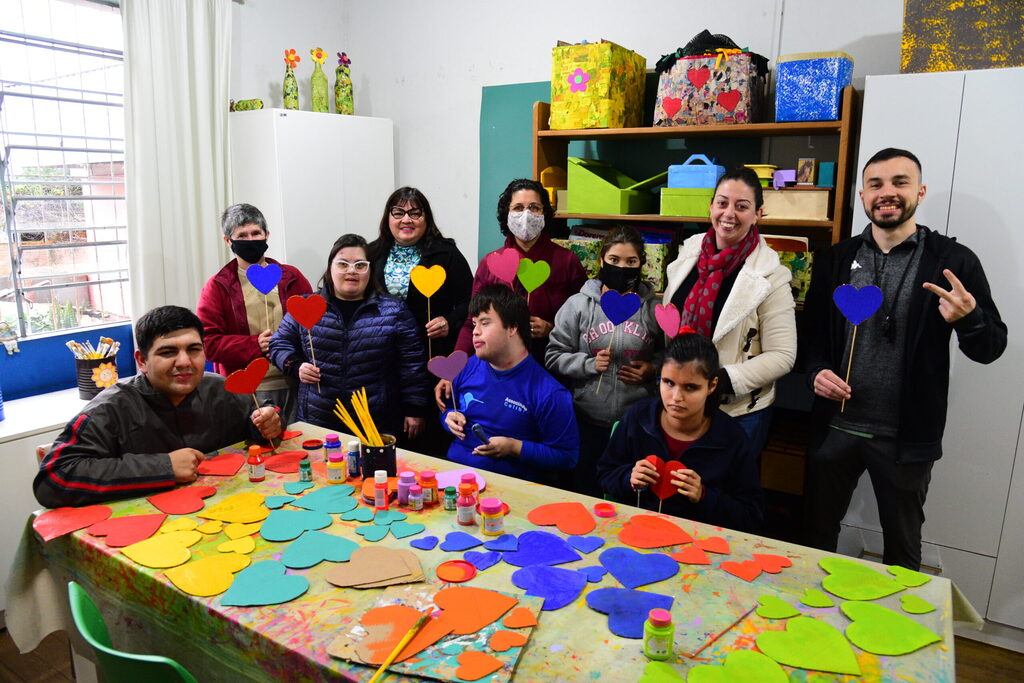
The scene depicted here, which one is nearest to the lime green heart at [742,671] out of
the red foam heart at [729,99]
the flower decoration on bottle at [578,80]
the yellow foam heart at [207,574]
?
the yellow foam heart at [207,574]

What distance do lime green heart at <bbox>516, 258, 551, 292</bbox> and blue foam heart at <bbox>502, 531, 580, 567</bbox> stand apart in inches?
44.6

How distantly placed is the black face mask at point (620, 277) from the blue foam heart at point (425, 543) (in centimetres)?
121

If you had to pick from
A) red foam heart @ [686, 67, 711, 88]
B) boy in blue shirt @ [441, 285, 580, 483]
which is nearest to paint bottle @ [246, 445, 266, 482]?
boy in blue shirt @ [441, 285, 580, 483]

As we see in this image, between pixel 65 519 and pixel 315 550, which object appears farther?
pixel 65 519

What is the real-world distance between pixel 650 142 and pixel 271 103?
220 centimetres

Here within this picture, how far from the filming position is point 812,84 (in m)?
2.64

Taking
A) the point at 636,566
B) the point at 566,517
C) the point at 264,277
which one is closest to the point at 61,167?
the point at 264,277

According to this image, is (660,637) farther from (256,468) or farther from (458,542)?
(256,468)

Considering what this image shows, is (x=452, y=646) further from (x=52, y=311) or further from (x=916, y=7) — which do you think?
(x=52, y=311)

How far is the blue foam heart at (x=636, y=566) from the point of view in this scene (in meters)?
1.43

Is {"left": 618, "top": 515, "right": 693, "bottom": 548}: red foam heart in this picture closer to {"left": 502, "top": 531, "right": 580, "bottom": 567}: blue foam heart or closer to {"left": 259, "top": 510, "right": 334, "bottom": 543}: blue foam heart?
{"left": 502, "top": 531, "right": 580, "bottom": 567}: blue foam heart

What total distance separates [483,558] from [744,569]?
1.82 feet

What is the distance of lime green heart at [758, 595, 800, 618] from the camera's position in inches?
51.4

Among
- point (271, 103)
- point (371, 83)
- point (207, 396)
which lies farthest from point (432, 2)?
point (207, 396)
